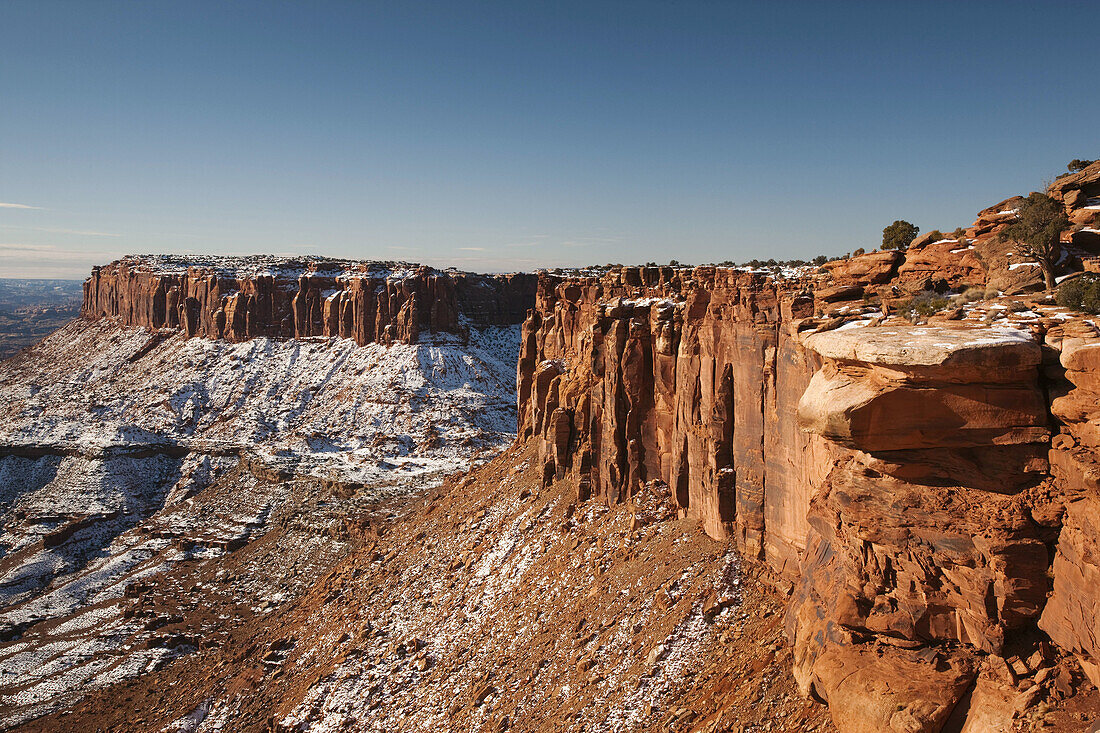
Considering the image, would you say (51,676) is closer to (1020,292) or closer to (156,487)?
(156,487)

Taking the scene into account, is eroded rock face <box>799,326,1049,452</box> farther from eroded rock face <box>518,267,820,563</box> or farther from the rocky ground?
the rocky ground

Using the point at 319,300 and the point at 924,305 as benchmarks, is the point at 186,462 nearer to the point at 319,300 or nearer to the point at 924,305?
the point at 319,300

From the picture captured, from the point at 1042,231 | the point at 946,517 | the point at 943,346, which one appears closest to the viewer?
the point at 943,346

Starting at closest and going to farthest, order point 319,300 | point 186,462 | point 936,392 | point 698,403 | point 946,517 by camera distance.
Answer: point 936,392 → point 946,517 → point 698,403 → point 186,462 → point 319,300

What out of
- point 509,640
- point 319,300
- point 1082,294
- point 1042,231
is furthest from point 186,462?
point 1082,294

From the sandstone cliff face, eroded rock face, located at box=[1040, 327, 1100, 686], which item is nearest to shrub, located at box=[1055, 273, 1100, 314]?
eroded rock face, located at box=[1040, 327, 1100, 686]
